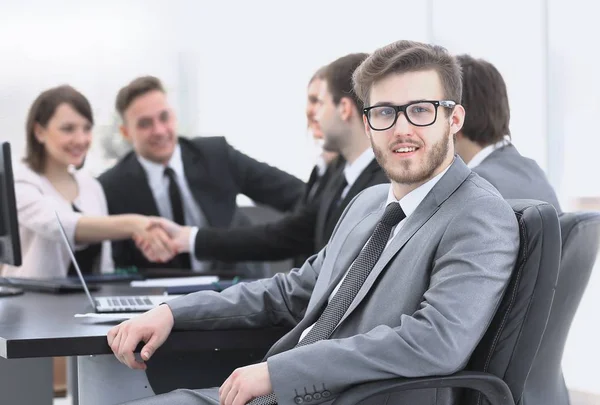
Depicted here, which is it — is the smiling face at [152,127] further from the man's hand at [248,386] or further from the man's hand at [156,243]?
the man's hand at [248,386]

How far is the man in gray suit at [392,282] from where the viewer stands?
172 centimetres

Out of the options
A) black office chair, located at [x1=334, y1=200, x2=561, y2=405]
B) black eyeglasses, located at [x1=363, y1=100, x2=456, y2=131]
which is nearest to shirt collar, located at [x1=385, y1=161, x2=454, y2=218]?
black eyeglasses, located at [x1=363, y1=100, x2=456, y2=131]

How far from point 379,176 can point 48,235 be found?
5.35 ft

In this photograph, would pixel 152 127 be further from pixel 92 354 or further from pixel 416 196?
pixel 416 196

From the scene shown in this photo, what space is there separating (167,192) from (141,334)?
2267mm

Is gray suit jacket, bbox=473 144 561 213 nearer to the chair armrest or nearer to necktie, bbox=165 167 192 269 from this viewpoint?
the chair armrest

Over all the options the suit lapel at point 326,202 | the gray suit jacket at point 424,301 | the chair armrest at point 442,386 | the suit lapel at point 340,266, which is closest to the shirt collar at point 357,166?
the suit lapel at point 326,202

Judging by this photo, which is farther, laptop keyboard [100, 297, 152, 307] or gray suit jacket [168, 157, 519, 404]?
laptop keyboard [100, 297, 152, 307]

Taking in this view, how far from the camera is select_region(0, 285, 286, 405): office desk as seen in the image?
2.06m

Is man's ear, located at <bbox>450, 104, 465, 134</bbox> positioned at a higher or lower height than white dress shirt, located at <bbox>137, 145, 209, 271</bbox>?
higher

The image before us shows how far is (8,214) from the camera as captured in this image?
312 centimetres

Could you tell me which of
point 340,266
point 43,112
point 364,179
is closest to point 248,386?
point 340,266

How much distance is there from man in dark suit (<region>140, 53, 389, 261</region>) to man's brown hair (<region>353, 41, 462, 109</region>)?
30.1 inches

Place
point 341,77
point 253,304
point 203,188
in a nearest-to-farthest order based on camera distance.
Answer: point 253,304 < point 341,77 < point 203,188
